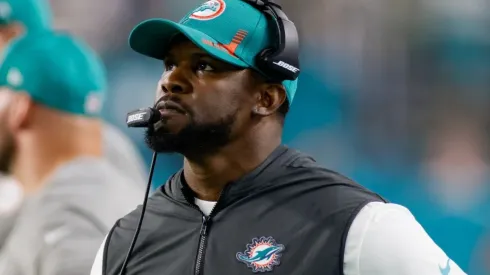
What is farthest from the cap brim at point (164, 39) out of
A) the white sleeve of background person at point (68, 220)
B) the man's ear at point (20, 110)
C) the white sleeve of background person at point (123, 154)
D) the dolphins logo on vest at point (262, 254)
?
the white sleeve of background person at point (123, 154)

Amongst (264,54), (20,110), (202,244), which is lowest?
(20,110)

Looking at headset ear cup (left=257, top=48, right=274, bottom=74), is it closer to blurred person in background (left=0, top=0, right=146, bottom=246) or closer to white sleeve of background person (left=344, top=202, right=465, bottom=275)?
white sleeve of background person (left=344, top=202, right=465, bottom=275)

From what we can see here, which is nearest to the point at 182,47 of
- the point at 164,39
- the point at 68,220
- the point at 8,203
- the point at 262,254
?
the point at 164,39

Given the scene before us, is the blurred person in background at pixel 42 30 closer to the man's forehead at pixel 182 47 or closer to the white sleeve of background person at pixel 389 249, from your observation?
the man's forehead at pixel 182 47

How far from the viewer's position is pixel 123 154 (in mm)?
2277

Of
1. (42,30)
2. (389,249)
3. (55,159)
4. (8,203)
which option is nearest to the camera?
(389,249)

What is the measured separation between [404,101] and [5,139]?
1.03 meters

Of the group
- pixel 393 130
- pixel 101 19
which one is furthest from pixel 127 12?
pixel 393 130

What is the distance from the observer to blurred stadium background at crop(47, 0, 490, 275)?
2.19m

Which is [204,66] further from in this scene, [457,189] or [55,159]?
[457,189]

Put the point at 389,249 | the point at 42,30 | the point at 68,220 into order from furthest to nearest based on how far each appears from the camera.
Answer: the point at 42,30
the point at 68,220
the point at 389,249

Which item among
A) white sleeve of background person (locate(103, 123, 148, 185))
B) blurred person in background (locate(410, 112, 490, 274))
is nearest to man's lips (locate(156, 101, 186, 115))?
white sleeve of background person (locate(103, 123, 148, 185))

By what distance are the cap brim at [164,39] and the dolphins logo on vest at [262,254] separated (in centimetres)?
22

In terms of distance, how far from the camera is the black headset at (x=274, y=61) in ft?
3.44
